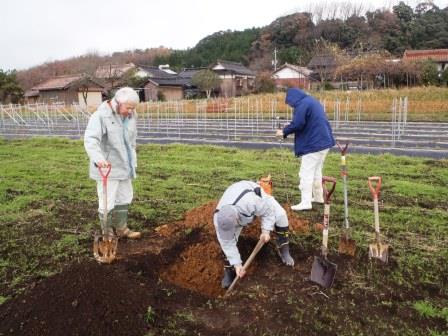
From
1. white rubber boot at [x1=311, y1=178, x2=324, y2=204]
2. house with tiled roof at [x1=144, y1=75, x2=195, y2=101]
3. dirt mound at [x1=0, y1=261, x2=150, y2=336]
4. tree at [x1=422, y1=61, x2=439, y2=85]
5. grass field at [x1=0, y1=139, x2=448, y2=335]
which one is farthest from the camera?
house with tiled roof at [x1=144, y1=75, x2=195, y2=101]

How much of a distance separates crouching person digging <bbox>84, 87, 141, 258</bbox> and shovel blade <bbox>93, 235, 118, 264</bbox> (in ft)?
0.21

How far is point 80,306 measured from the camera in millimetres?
3033

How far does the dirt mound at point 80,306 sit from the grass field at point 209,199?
1.88 ft

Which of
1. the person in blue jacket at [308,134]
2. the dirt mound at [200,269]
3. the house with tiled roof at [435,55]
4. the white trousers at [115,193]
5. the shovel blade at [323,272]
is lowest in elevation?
the dirt mound at [200,269]

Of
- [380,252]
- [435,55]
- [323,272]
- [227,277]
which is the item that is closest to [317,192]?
[380,252]

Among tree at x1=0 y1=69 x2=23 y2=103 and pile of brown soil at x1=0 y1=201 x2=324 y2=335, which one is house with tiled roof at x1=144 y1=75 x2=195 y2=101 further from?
pile of brown soil at x1=0 y1=201 x2=324 y2=335

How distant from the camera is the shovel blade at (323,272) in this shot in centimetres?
357

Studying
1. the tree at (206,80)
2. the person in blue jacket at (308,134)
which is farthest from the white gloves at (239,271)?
the tree at (206,80)

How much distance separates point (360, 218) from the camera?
528cm

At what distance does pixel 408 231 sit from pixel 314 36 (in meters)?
43.4

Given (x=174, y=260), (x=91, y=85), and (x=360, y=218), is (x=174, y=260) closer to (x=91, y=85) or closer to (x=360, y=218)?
(x=360, y=218)

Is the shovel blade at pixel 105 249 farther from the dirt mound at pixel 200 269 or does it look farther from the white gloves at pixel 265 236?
the white gloves at pixel 265 236

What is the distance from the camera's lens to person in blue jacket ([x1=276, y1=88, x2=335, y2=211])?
536 centimetres

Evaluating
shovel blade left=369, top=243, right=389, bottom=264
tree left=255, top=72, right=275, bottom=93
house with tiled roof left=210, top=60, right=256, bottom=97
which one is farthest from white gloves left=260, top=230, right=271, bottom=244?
house with tiled roof left=210, top=60, right=256, bottom=97
